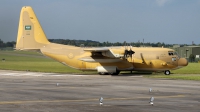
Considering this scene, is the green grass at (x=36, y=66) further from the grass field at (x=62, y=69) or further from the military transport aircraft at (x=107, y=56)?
the military transport aircraft at (x=107, y=56)

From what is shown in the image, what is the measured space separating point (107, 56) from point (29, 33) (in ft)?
37.5

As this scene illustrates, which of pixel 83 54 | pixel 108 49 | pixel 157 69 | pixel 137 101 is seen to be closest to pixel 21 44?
pixel 83 54

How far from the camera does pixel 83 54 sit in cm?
5234

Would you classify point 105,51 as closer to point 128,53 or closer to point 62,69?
point 128,53

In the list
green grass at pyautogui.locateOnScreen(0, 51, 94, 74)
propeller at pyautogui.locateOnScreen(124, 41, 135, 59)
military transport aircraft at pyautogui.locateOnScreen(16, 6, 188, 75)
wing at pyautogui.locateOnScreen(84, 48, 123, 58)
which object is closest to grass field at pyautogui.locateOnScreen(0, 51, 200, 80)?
green grass at pyautogui.locateOnScreen(0, 51, 94, 74)

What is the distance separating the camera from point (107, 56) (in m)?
50.9

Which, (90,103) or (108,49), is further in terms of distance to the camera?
(108,49)

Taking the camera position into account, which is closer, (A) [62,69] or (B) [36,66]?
(A) [62,69]

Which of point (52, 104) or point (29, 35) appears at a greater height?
point (29, 35)

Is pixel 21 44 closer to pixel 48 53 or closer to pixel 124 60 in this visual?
pixel 48 53

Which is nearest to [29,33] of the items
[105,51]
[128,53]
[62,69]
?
[105,51]

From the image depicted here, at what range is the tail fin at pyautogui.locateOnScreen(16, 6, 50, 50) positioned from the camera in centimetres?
5406

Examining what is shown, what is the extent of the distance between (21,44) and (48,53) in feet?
13.4

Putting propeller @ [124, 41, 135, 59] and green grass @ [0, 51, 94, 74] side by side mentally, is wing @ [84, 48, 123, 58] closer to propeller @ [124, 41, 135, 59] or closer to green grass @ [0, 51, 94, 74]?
propeller @ [124, 41, 135, 59]
